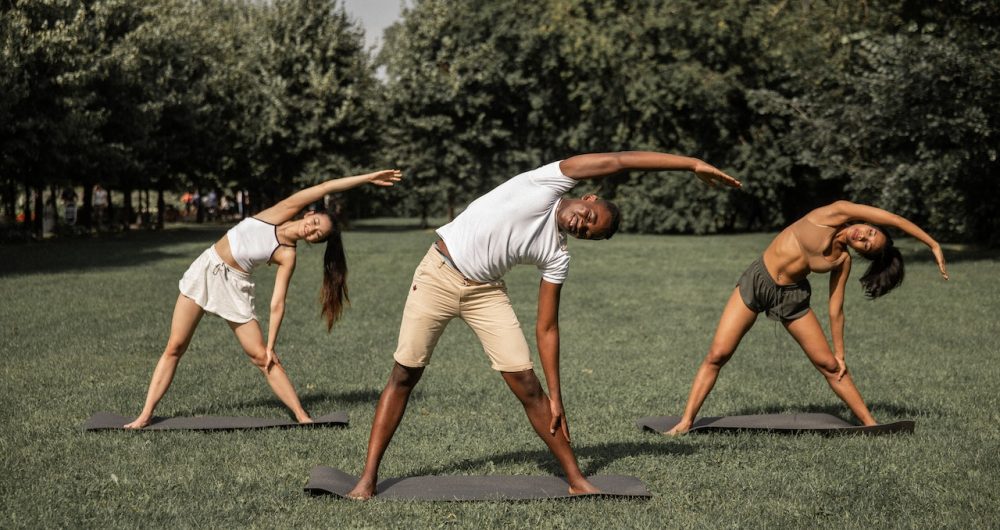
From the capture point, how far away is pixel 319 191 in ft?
22.9

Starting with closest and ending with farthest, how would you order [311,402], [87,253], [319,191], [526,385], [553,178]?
[553,178] → [526,385] → [319,191] → [311,402] → [87,253]

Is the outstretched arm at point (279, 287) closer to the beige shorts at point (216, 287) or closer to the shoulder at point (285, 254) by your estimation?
the shoulder at point (285, 254)

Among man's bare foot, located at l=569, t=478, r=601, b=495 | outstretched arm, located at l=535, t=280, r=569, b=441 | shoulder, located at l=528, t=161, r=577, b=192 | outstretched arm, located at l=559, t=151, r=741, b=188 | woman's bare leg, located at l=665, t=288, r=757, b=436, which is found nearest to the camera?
outstretched arm, located at l=559, t=151, r=741, b=188

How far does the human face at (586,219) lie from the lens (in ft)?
17.8

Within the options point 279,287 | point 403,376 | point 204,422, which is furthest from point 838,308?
point 204,422

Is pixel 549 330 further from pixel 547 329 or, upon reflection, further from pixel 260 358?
pixel 260 358

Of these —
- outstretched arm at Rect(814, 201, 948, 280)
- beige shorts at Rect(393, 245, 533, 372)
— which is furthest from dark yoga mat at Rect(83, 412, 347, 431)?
outstretched arm at Rect(814, 201, 948, 280)

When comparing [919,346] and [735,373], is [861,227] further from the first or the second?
[919,346]

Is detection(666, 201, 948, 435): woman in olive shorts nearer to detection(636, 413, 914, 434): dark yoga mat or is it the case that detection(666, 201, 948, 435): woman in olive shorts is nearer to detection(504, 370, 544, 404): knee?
detection(636, 413, 914, 434): dark yoga mat

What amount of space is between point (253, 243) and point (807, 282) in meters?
4.45

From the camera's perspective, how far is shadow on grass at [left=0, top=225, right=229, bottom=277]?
23.7 m

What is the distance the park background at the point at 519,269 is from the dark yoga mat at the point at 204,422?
196 millimetres

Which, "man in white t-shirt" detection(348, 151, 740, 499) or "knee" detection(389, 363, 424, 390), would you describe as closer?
"man in white t-shirt" detection(348, 151, 740, 499)

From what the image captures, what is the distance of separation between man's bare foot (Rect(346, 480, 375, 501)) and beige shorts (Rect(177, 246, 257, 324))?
8.48ft
